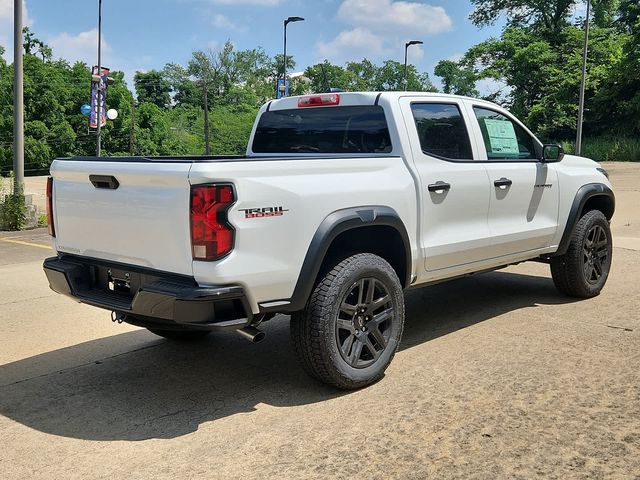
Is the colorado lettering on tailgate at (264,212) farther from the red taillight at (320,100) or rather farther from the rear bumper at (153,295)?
the red taillight at (320,100)

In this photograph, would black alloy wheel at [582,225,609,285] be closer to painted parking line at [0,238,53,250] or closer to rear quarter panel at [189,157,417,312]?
rear quarter panel at [189,157,417,312]

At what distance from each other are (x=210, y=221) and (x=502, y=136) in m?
3.05

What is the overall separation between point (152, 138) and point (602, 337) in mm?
59274

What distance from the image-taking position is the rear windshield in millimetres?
4715

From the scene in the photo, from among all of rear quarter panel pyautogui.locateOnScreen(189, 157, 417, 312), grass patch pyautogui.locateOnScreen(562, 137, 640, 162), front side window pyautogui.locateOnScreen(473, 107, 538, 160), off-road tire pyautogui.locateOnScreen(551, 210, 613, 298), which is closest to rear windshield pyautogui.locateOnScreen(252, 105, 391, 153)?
rear quarter panel pyautogui.locateOnScreen(189, 157, 417, 312)

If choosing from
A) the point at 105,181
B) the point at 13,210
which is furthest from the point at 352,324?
the point at 13,210

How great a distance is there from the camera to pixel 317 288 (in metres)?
3.85

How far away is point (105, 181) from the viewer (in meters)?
3.77

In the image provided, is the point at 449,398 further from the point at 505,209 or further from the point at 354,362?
the point at 505,209

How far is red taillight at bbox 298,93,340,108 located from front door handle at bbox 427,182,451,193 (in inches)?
38.8

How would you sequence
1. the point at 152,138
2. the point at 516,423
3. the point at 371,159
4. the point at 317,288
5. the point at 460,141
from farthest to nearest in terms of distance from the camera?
the point at 152,138 < the point at 460,141 < the point at 371,159 < the point at 317,288 < the point at 516,423

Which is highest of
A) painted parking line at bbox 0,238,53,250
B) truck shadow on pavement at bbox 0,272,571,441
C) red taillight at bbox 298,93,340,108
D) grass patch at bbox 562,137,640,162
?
grass patch at bbox 562,137,640,162

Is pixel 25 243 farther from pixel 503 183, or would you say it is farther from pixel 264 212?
pixel 264 212

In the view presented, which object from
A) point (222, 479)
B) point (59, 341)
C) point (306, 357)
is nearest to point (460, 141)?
point (306, 357)
